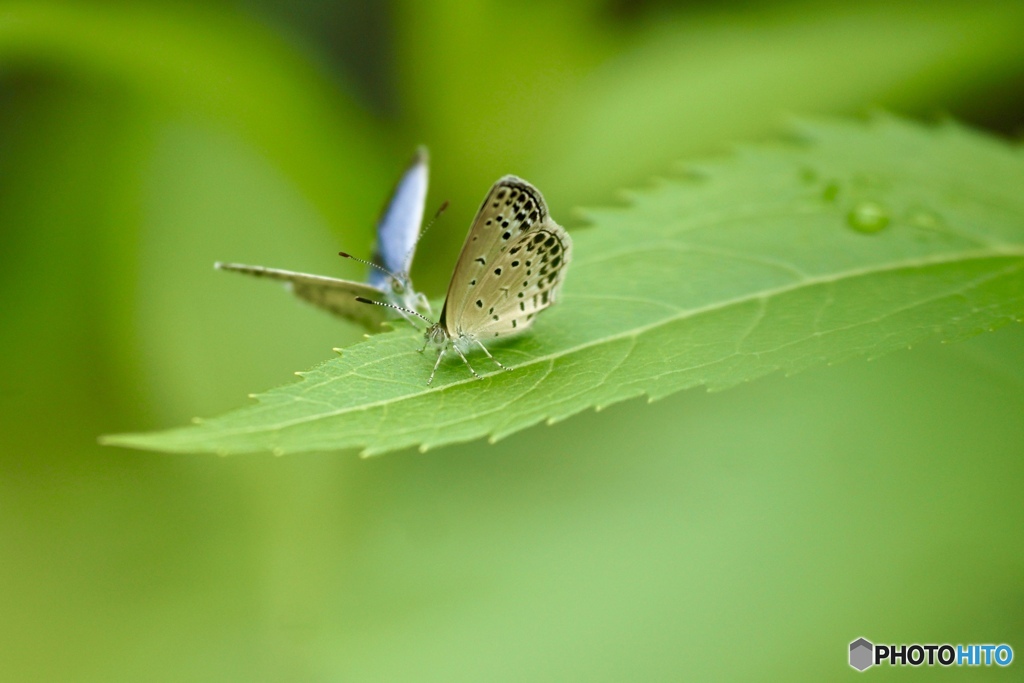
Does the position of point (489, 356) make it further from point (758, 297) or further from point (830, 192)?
point (830, 192)

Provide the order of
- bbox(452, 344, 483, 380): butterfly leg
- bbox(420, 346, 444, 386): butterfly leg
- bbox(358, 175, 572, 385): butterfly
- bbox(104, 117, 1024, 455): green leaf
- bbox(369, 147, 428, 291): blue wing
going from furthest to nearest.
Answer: bbox(369, 147, 428, 291): blue wing < bbox(358, 175, 572, 385): butterfly < bbox(452, 344, 483, 380): butterfly leg < bbox(420, 346, 444, 386): butterfly leg < bbox(104, 117, 1024, 455): green leaf

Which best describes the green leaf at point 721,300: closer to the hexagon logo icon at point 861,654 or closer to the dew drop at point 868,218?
the dew drop at point 868,218

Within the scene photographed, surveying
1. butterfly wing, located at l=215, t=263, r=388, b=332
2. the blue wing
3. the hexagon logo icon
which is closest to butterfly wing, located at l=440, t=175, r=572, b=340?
butterfly wing, located at l=215, t=263, r=388, b=332

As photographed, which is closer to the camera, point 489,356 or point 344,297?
point 489,356

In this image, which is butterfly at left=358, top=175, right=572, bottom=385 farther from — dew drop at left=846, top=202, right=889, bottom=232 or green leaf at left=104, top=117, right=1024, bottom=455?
dew drop at left=846, top=202, right=889, bottom=232

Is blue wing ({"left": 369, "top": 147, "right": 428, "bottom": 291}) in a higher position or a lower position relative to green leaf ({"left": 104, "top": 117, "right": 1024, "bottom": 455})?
higher

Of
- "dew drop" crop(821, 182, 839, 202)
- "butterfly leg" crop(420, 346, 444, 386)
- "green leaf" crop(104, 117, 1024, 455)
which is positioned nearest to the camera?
"green leaf" crop(104, 117, 1024, 455)

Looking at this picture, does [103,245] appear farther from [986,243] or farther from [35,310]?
[986,243]

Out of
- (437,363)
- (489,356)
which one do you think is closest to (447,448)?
(489,356)
